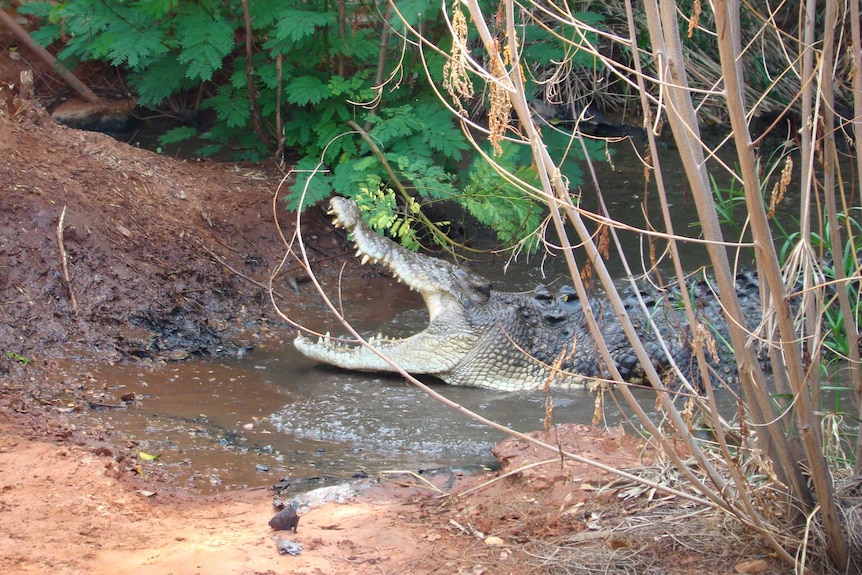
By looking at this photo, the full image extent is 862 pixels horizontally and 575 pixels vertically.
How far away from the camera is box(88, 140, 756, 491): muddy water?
396cm

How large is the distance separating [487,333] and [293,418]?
5.77ft

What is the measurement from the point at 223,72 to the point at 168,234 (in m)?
2.06

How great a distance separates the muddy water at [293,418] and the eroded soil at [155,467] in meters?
0.20

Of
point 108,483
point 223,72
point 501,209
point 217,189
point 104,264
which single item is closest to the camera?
point 108,483

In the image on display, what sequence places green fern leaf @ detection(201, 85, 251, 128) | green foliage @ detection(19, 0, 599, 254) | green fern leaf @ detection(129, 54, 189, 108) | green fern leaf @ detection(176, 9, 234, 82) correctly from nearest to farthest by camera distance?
green foliage @ detection(19, 0, 599, 254), green fern leaf @ detection(176, 9, 234, 82), green fern leaf @ detection(129, 54, 189, 108), green fern leaf @ detection(201, 85, 251, 128)

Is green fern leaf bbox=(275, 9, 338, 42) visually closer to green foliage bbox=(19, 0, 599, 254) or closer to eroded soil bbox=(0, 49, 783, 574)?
green foliage bbox=(19, 0, 599, 254)

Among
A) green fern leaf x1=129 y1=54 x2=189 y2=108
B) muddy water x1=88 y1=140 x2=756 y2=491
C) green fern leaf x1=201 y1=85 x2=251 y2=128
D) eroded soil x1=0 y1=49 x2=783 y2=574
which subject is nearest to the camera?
eroded soil x1=0 y1=49 x2=783 y2=574

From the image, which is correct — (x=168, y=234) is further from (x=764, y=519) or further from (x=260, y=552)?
(x=764, y=519)

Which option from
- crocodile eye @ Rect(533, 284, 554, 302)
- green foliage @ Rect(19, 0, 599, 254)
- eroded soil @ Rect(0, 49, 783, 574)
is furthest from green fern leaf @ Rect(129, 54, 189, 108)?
crocodile eye @ Rect(533, 284, 554, 302)

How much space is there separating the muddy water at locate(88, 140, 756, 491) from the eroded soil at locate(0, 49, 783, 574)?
0.20 m

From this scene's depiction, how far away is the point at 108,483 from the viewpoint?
3340 mm

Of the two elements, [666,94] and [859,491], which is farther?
[859,491]

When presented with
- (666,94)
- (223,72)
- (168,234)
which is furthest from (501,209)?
(666,94)

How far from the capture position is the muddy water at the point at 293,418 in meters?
3.96
